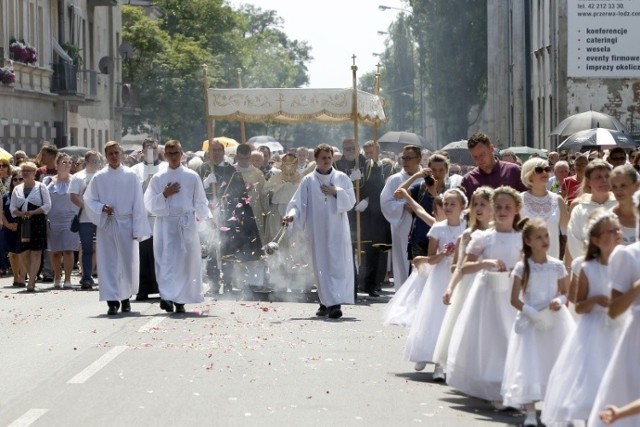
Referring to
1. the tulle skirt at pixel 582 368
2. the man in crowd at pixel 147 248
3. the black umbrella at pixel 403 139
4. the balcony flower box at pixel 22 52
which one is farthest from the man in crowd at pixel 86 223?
the balcony flower box at pixel 22 52

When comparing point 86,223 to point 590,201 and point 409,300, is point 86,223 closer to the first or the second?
point 409,300

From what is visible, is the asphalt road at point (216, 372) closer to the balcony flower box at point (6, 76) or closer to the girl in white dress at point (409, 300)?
the girl in white dress at point (409, 300)

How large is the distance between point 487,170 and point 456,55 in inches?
2583

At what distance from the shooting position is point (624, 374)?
25.5ft

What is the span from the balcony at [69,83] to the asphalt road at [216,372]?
33.8 meters

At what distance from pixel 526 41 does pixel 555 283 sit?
45999mm

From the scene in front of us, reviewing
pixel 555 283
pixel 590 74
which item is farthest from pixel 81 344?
pixel 590 74

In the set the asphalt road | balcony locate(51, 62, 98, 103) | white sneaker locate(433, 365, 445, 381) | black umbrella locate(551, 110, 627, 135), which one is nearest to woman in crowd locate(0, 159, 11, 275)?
the asphalt road

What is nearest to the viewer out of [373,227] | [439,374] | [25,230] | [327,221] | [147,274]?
[439,374]

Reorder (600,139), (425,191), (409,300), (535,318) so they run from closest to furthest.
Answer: (535,318)
(409,300)
(425,191)
(600,139)

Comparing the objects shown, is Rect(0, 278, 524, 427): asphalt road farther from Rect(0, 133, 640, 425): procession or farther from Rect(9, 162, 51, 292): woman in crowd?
Rect(9, 162, 51, 292): woman in crowd

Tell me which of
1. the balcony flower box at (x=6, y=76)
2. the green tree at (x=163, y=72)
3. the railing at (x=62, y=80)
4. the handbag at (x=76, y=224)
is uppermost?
the green tree at (x=163, y=72)

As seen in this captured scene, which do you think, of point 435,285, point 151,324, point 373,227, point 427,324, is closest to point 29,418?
point 427,324

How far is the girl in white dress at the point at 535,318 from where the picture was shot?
9.48m
